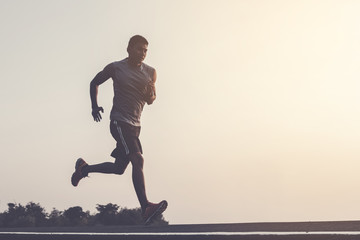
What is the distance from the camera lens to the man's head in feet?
27.6

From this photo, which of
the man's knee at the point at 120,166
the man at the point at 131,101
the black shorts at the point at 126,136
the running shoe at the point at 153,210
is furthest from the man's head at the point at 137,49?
the running shoe at the point at 153,210

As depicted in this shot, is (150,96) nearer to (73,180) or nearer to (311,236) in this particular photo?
(73,180)

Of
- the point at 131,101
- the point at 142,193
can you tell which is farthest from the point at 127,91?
the point at 142,193

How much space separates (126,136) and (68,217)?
4.63 metres

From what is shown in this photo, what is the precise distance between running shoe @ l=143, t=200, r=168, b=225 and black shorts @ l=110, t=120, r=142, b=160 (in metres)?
0.87

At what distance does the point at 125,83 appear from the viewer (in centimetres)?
850

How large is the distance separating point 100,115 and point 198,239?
4.53m

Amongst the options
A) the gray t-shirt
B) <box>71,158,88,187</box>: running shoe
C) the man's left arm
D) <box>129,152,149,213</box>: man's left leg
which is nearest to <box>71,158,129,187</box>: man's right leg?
<box>71,158,88,187</box>: running shoe

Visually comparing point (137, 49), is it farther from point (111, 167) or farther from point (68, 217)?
point (68, 217)

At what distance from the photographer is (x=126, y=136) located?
852cm

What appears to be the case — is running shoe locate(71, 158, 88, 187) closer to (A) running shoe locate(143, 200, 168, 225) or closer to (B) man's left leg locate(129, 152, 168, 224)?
(B) man's left leg locate(129, 152, 168, 224)

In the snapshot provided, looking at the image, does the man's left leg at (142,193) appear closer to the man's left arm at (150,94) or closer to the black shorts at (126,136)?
the black shorts at (126,136)

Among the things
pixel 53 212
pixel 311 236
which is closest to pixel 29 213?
pixel 53 212

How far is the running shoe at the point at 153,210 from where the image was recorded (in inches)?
318
